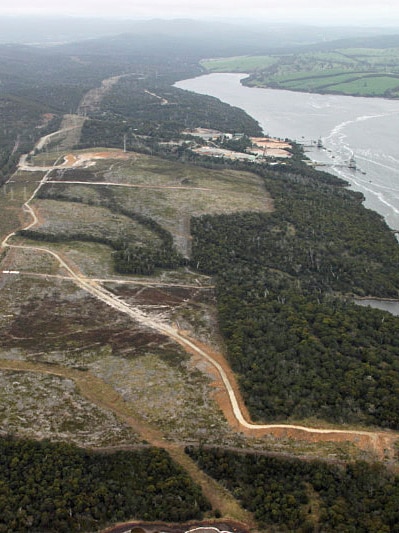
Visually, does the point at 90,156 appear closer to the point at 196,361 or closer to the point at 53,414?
the point at 196,361

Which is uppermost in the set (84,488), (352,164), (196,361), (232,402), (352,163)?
(352,163)

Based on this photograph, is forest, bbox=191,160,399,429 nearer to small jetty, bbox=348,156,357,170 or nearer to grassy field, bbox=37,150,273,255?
grassy field, bbox=37,150,273,255

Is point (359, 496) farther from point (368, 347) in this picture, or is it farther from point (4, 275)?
point (4, 275)

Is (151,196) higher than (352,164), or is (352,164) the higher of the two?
(352,164)

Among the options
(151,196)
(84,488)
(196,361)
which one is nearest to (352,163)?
(151,196)

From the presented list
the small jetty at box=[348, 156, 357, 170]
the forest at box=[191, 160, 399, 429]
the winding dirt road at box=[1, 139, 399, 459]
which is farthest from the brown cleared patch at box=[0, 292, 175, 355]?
the small jetty at box=[348, 156, 357, 170]

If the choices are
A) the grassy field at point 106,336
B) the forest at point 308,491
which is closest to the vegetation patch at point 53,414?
the grassy field at point 106,336

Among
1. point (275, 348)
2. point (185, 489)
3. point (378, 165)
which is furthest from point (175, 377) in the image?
point (378, 165)

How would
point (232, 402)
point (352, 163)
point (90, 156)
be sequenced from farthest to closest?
point (90, 156) → point (352, 163) → point (232, 402)

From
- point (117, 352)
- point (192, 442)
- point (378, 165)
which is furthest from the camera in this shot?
point (378, 165)

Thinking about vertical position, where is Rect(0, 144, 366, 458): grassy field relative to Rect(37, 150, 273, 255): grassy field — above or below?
below

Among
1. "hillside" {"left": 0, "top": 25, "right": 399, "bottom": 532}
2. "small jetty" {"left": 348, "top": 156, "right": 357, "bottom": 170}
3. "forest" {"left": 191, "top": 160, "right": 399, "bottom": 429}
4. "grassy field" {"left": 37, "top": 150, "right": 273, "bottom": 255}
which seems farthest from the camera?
"small jetty" {"left": 348, "top": 156, "right": 357, "bottom": 170}
